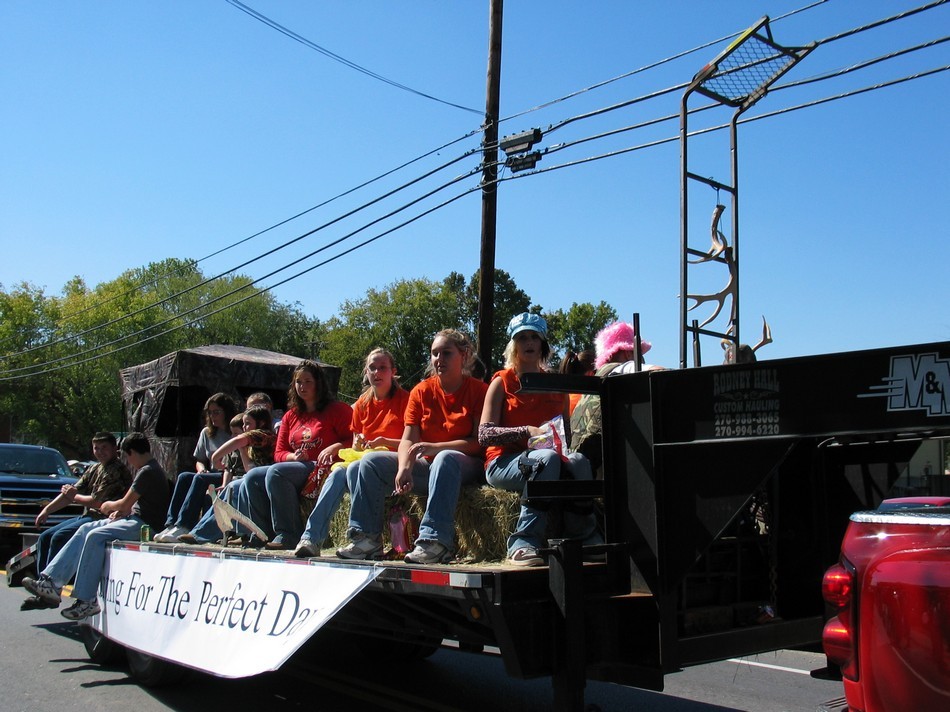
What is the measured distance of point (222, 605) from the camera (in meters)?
5.77

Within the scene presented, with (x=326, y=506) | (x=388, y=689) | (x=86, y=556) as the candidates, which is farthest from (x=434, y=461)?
(x=86, y=556)

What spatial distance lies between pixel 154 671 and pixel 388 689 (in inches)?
68.9

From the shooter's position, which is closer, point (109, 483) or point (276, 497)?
point (276, 497)

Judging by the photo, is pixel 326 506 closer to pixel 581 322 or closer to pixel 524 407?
pixel 524 407

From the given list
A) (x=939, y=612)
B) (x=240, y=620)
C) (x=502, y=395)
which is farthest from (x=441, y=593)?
(x=939, y=612)

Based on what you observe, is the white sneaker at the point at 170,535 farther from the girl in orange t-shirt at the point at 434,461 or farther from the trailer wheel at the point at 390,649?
the girl in orange t-shirt at the point at 434,461

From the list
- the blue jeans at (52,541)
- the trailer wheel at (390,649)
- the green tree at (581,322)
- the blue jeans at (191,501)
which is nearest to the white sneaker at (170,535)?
the blue jeans at (191,501)

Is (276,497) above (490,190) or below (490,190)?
below

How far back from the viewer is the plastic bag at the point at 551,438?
4.90m

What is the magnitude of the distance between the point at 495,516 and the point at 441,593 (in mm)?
794

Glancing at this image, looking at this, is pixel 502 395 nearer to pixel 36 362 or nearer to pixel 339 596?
pixel 339 596

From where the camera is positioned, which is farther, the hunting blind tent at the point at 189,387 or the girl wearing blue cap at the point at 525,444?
the hunting blind tent at the point at 189,387

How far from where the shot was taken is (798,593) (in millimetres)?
4719

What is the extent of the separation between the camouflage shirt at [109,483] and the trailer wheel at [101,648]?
1332 millimetres
